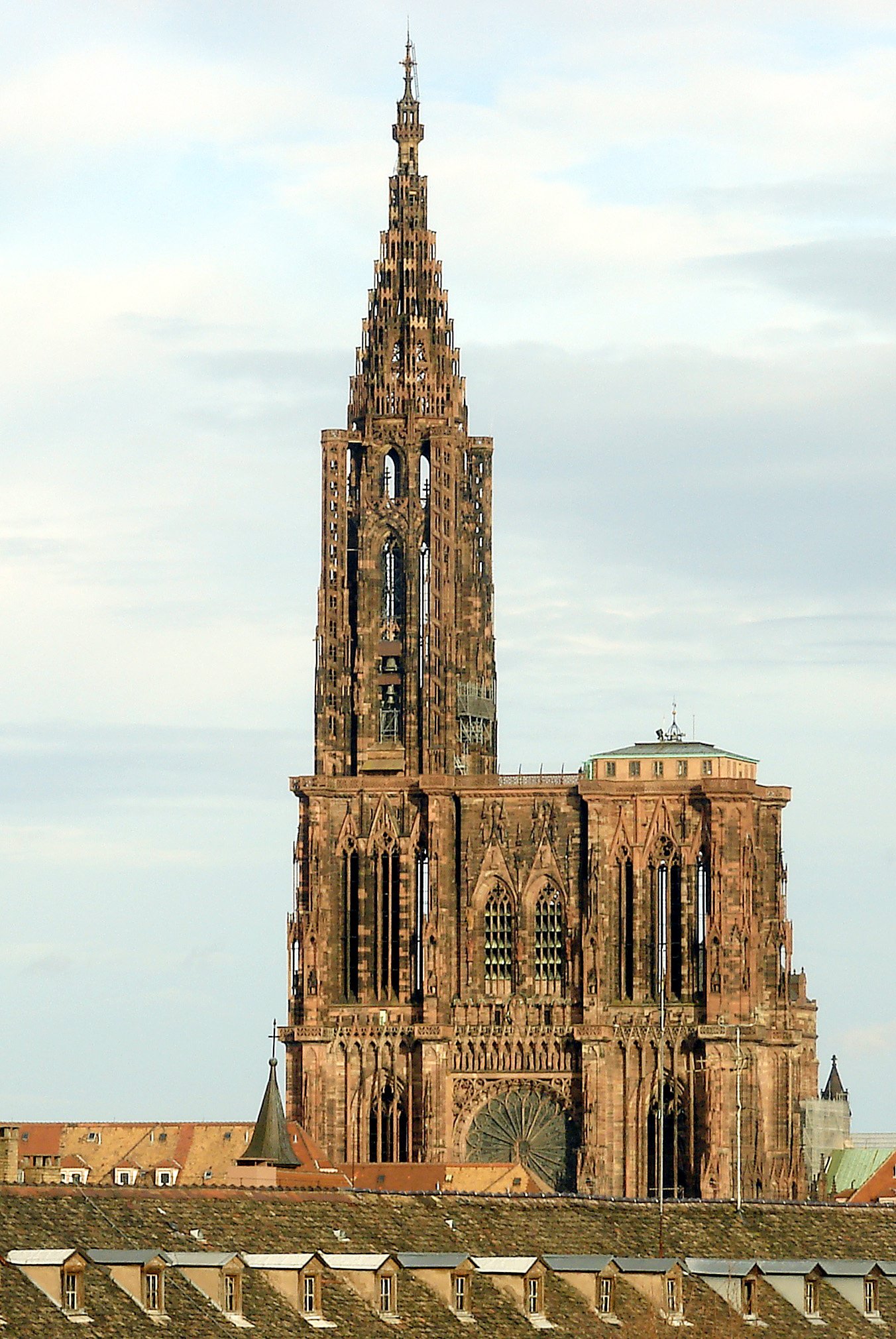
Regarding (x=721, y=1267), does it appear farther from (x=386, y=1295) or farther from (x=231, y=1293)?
(x=231, y=1293)

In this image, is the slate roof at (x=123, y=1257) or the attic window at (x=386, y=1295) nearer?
the slate roof at (x=123, y=1257)

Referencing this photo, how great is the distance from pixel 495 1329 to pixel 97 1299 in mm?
13904

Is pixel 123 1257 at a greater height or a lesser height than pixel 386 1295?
greater

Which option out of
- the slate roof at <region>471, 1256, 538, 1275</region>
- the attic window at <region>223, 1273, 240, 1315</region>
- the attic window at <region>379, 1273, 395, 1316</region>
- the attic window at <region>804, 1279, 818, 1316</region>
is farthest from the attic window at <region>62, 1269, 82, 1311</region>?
the attic window at <region>804, 1279, 818, 1316</region>

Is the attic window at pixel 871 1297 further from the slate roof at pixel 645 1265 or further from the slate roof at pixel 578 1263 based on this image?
the slate roof at pixel 578 1263

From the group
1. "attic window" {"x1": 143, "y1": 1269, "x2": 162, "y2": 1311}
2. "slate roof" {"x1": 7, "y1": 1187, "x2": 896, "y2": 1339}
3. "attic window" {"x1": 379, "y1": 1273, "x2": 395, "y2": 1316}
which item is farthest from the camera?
"attic window" {"x1": 379, "y1": 1273, "x2": 395, "y2": 1316}

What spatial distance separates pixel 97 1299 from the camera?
11300 centimetres

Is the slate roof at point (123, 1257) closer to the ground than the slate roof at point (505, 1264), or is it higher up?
higher up

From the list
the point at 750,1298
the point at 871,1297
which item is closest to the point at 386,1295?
the point at 750,1298

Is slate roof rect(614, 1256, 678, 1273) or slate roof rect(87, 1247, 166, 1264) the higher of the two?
slate roof rect(87, 1247, 166, 1264)

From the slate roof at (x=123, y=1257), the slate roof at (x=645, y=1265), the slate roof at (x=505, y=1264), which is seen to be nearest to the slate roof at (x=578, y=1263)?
the slate roof at (x=645, y=1265)

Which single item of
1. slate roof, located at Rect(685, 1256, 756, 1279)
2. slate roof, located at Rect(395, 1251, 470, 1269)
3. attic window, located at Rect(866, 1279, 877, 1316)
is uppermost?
slate roof, located at Rect(395, 1251, 470, 1269)

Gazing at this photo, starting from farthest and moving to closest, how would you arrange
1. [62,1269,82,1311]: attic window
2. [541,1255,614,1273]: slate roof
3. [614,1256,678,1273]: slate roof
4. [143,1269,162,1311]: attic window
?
[614,1256,678,1273]: slate roof < [541,1255,614,1273]: slate roof < [143,1269,162,1311]: attic window < [62,1269,82,1311]: attic window

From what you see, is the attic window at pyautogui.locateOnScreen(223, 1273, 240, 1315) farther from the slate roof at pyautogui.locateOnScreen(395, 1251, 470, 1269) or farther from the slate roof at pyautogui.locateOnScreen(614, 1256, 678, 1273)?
the slate roof at pyautogui.locateOnScreen(614, 1256, 678, 1273)
